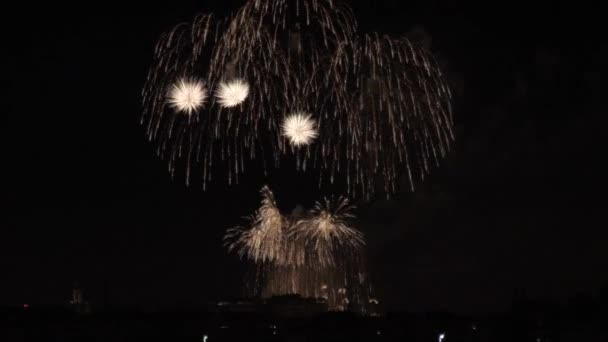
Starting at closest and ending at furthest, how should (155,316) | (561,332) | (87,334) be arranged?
(561,332) < (87,334) < (155,316)

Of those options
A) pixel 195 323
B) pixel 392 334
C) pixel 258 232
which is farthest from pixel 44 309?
pixel 392 334

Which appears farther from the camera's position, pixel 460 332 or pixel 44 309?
pixel 44 309

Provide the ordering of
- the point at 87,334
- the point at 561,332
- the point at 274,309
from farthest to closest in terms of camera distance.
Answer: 1. the point at 274,309
2. the point at 87,334
3. the point at 561,332

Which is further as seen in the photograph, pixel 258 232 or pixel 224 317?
pixel 258 232

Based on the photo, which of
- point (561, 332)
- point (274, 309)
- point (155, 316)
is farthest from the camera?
point (274, 309)

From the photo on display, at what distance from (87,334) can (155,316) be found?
351 cm

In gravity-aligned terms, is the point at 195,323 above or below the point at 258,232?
below

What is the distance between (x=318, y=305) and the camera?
67.7 m

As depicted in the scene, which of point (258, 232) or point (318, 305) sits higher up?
point (258, 232)

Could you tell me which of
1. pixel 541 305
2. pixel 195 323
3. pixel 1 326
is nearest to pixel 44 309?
pixel 1 326

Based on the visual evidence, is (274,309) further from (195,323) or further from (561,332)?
(561,332)

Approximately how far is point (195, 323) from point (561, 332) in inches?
571

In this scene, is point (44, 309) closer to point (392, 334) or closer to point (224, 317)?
point (224, 317)

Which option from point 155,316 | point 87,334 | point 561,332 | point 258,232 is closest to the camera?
point 561,332
